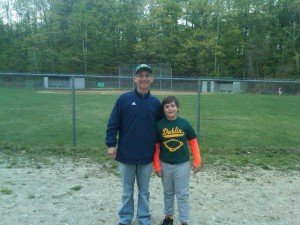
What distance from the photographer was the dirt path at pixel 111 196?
409 cm

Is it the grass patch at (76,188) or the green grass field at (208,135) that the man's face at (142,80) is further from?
the green grass field at (208,135)

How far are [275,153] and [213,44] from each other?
44618mm

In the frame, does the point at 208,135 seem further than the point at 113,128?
Yes

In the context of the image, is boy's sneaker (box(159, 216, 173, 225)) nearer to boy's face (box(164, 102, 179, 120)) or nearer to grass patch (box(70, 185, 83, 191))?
boy's face (box(164, 102, 179, 120))

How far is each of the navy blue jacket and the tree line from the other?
153 feet

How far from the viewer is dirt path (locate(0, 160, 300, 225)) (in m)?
4.09

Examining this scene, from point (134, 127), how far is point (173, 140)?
0.45m

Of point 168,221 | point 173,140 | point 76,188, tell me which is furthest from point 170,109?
point 76,188

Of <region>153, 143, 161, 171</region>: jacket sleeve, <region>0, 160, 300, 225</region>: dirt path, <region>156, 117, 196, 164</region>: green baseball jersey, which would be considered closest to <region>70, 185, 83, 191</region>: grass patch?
<region>0, 160, 300, 225</region>: dirt path

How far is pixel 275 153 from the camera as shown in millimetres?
7523

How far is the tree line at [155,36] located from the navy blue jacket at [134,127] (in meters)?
46.7

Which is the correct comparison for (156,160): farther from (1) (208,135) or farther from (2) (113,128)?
(1) (208,135)

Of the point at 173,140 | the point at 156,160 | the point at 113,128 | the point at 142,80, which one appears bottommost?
the point at 156,160

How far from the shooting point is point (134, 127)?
3697 mm
